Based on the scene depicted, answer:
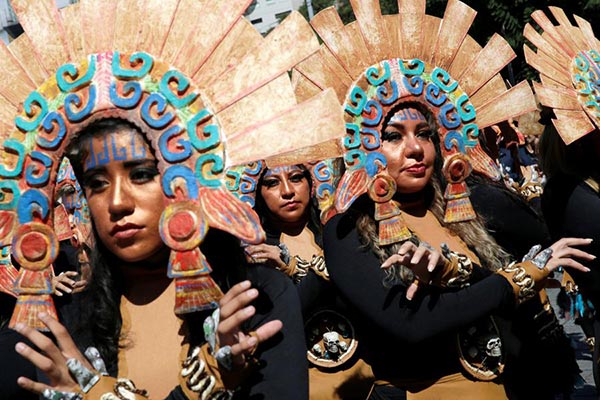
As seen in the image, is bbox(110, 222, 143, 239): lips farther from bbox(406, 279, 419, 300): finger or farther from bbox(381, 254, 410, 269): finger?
bbox(406, 279, 419, 300): finger

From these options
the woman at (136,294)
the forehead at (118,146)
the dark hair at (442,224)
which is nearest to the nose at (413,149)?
the dark hair at (442,224)

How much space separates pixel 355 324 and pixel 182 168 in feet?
5.75

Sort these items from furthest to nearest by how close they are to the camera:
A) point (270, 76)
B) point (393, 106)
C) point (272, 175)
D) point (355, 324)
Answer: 1. point (272, 175)
2. point (355, 324)
3. point (393, 106)
4. point (270, 76)

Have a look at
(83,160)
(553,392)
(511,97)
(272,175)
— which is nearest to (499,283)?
(553,392)

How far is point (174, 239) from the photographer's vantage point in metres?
2.43

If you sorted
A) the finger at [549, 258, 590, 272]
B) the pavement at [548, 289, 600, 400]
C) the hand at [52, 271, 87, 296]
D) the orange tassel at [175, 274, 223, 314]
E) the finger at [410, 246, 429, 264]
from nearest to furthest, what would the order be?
the orange tassel at [175, 274, 223, 314] → the hand at [52, 271, 87, 296] → the finger at [410, 246, 429, 264] → the finger at [549, 258, 590, 272] → the pavement at [548, 289, 600, 400]

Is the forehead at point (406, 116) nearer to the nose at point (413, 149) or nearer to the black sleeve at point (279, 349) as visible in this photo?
the nose at point (413, 149)

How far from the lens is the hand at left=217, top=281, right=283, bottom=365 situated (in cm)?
227

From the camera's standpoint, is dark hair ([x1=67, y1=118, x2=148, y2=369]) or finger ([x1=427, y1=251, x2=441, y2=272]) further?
finger ([x1=427, y1=251, x2=441, y2=272])

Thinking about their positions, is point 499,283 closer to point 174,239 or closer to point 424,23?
point 424,23

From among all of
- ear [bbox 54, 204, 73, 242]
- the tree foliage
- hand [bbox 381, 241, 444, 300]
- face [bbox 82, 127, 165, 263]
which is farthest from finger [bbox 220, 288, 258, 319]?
the tree foliage

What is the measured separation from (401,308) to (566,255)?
0.70m

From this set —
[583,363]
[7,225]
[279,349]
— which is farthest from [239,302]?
[583,363]

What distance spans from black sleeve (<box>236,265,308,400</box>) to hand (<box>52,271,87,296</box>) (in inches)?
22.1
